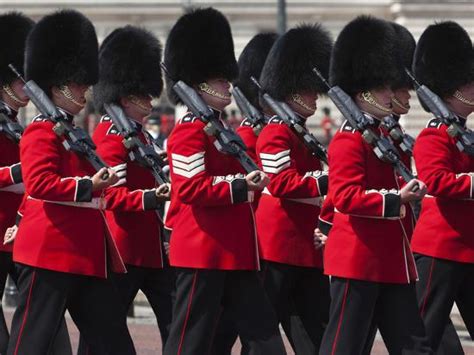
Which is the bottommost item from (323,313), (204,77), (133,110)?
(323,313)

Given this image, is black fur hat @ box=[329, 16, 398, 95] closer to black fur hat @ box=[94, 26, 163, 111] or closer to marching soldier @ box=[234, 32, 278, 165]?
black fur hat @ box=[94, 26, 163, 111]

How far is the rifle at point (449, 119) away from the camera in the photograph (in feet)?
22.2

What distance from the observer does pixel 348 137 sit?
6215 mm

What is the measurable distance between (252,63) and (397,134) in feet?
5.24

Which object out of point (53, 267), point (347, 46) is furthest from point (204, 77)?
point (53, 267)

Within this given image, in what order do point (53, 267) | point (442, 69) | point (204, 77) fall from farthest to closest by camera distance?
point (442, 69), point (204, 77), point (53, 267)

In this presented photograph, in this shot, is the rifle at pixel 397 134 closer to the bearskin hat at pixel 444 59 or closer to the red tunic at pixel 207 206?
the bearskin hat at pixel 444 59

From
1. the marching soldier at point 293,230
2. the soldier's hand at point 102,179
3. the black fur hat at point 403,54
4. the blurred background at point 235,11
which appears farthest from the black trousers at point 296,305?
the blurred background at point 235,11

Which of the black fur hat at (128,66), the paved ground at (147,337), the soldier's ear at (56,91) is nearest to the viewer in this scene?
the soldier's ear at (56,91)

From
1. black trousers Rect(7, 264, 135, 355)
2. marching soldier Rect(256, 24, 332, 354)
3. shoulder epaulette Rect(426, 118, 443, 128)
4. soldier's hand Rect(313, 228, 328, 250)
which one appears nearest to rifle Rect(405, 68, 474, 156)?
shoulder epaulette Rect(426, 118, 443, 128)

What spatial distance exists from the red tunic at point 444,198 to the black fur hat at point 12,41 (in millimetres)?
2100

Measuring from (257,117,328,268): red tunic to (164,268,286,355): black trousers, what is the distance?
2.53 ft

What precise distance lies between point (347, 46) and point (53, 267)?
1492 millimetres

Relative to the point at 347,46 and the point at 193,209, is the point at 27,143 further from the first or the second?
the point at 347,46
